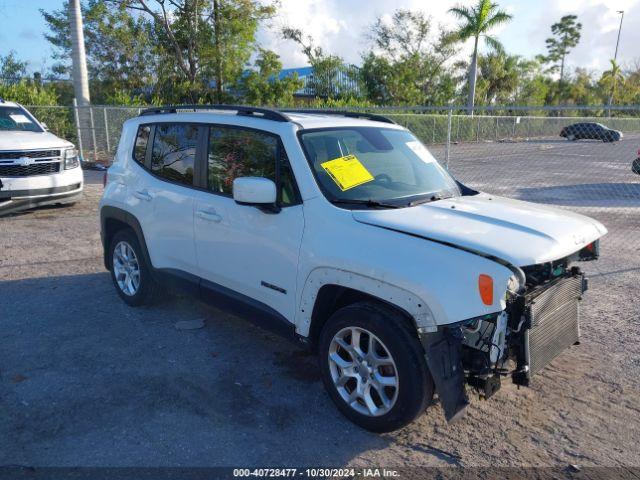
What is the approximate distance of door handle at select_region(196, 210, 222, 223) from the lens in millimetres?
4080

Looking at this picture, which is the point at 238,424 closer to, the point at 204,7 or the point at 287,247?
the point at 287,247

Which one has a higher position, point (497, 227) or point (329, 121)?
point (329, 121)

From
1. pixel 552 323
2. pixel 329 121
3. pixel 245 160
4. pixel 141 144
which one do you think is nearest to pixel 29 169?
pixel 141 144

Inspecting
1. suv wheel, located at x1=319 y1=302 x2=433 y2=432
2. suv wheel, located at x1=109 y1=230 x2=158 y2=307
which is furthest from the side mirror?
suv wheel, located at x1=109 y1=230 x2=158 y2=307

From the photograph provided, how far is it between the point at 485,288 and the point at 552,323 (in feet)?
2.80

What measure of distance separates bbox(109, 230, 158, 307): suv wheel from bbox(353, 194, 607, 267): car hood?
2643mm

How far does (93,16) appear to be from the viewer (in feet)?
85.8

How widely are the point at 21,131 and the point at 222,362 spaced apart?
7.98 metres

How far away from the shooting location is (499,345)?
3.02 m

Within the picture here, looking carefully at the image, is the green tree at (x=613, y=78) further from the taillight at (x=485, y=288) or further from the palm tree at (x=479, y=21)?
the taillight at (x=485, y=288)

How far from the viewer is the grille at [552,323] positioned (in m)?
3.09

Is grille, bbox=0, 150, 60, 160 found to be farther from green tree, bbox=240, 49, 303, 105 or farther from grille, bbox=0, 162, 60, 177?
green tree, bbox=240, 49, 303, 105

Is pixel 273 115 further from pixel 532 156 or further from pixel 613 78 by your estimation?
pixel 613 78

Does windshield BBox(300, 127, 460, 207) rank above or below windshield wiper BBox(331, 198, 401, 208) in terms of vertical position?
above
